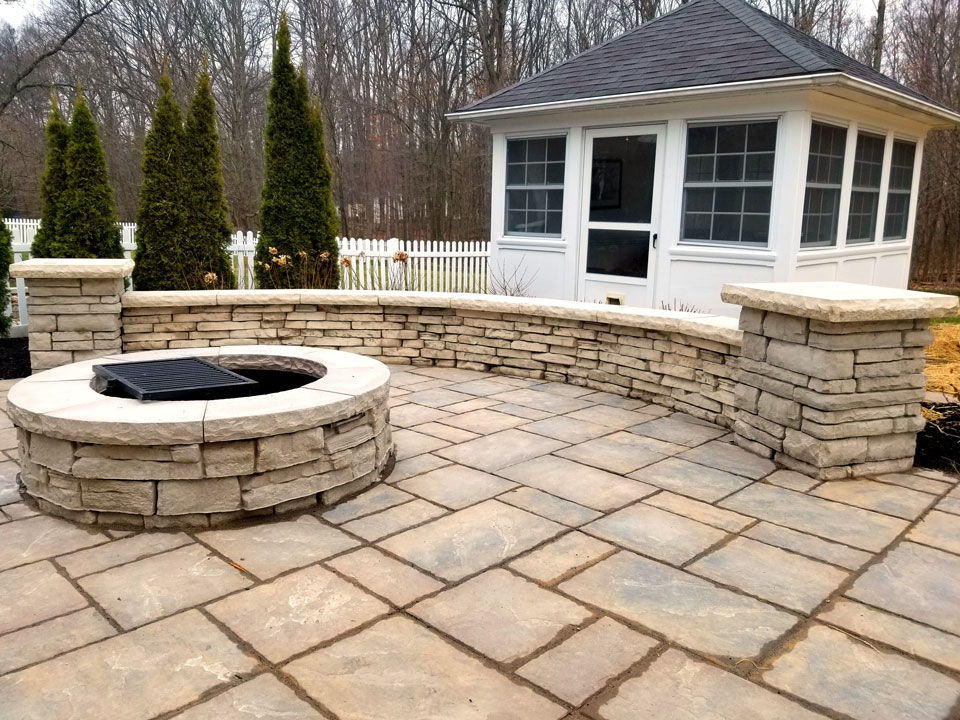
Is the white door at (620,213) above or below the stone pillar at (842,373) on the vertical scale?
above

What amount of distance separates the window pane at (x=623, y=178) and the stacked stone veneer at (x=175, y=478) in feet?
17.6

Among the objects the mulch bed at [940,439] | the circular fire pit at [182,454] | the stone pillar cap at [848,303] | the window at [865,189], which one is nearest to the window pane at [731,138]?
the window at [865,189]

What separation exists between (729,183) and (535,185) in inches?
89.0

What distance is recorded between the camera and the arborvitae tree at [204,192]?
22.0 feet

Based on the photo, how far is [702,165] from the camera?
7051 mm

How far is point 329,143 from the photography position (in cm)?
1655

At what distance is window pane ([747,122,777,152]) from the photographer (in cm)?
662

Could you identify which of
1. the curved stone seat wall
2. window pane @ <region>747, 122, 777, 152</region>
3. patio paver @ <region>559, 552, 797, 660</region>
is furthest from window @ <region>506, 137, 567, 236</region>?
patio paver @ <region>559, 552, 797, 660</region>

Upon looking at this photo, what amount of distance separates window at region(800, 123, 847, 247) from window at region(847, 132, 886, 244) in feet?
1.13

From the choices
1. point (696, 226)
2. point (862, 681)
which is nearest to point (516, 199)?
point (696, 226)

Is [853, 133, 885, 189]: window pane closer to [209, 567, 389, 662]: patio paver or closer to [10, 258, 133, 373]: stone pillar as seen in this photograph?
[10, 258, 133, 373]: stone pillar

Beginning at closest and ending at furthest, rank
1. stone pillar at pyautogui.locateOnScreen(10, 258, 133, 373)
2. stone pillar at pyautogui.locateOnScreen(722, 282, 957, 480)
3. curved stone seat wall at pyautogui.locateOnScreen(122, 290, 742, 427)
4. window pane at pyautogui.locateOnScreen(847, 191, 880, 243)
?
stone pillar at pyautogui.locateOnScreen(722, 282, 957, 480) < curved stone seat wall at pyautogui.locateOnScreen(122, 290, 742, 427) < stone pillar at pyautogui.locateOnScreen(10, 258, 133, 373) < window pane at pyautogui.locateOnScreen(847, 191, 880, 243)

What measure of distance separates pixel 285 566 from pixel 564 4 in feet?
56.3

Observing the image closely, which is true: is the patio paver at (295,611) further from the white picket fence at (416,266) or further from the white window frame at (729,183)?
the white picket fence at (416,266)
